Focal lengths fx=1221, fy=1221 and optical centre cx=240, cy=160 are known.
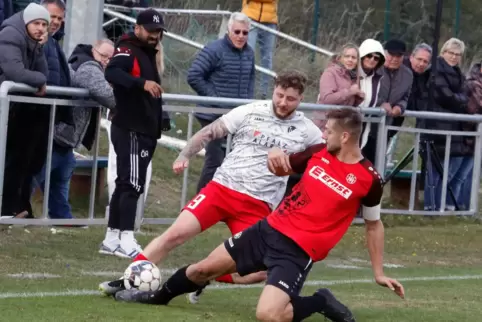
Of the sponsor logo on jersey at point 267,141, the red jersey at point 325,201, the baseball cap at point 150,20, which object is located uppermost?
the baseball cap at point 150,20

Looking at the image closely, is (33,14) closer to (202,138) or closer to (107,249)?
(107,249)

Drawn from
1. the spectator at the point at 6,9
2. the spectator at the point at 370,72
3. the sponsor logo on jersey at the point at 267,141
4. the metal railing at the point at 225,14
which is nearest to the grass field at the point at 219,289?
the sponsor logo on jersey at the point at 267,141

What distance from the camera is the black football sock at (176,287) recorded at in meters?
8.30

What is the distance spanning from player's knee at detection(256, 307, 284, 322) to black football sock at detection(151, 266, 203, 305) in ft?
2.17

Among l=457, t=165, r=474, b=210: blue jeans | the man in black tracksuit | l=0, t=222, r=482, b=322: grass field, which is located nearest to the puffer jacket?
l=457, t=165, r=474, b=210: blue jeans

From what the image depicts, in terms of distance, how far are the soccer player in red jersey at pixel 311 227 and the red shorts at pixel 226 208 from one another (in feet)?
2.25

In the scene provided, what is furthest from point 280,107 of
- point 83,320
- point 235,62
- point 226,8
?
point 226,8

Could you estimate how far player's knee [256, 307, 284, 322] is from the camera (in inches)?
308

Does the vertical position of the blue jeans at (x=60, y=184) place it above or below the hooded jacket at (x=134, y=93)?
below

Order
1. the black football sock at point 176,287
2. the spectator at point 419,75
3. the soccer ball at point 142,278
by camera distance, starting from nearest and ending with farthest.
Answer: the black football sock at point 176,287 → the soccer ball at point 142,278 → the spectator at point 419,75

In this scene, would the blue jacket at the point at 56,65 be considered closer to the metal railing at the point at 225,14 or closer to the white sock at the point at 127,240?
the white sock at the point at 127,240

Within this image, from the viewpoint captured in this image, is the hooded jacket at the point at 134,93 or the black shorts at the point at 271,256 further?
the hooded jacket at the point at 134,93

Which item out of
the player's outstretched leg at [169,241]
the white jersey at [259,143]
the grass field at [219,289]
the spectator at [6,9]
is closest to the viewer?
the grass field at [219,289]

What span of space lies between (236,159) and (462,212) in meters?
6.97
